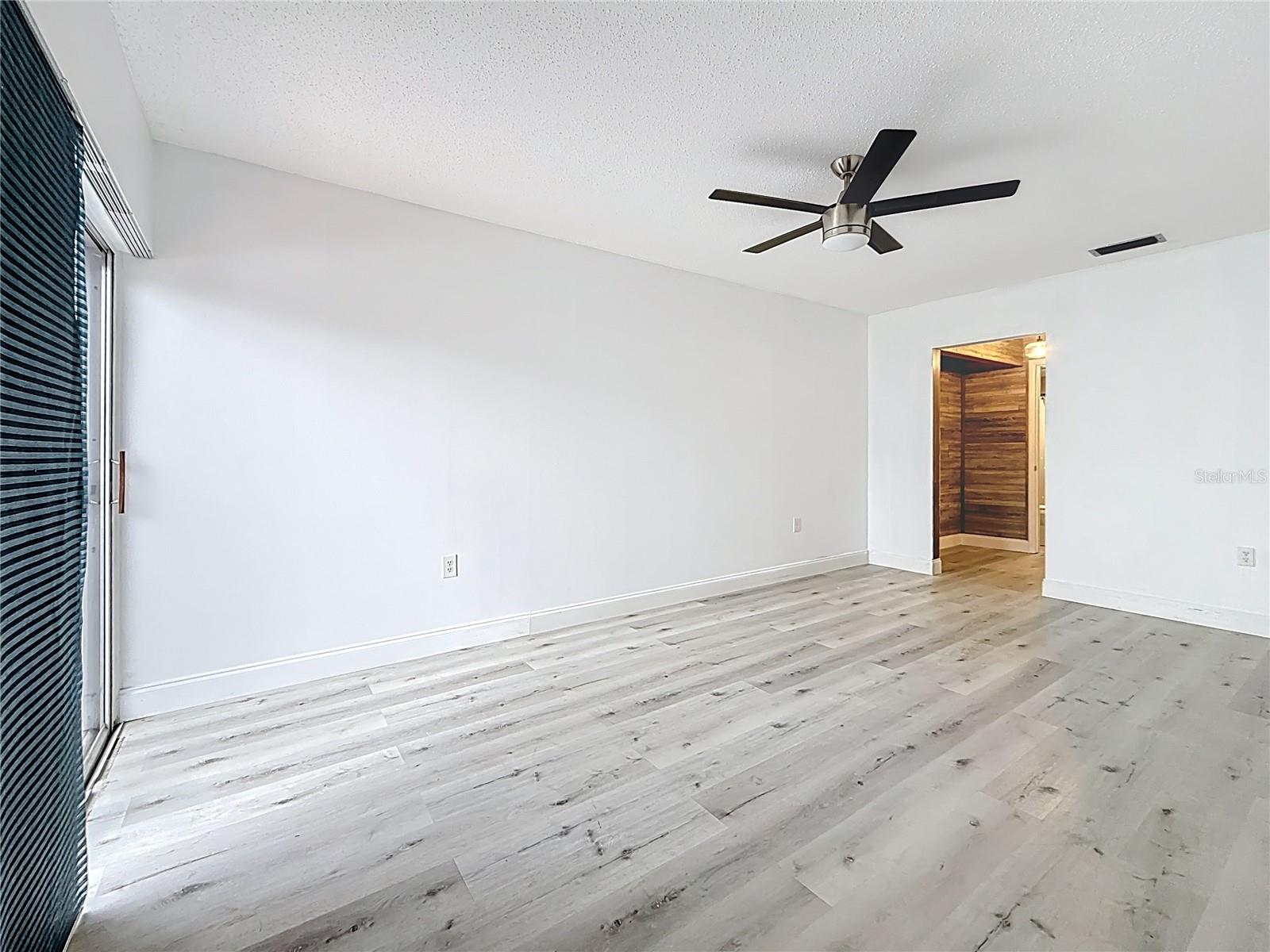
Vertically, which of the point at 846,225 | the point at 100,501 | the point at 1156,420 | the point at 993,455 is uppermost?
the point at 846,225

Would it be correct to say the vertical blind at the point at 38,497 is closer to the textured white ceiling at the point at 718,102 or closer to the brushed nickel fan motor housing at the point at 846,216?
the textured white ceiling at the point at 718,102

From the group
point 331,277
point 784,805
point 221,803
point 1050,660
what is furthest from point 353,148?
point 1050,660

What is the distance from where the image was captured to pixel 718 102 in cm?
227

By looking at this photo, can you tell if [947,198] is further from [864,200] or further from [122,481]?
[122,481]

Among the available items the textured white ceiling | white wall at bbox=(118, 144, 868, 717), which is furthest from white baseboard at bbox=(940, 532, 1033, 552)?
the textured white ceiling

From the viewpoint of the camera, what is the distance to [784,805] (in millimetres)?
1908

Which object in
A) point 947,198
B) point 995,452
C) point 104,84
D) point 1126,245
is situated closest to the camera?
point 104,84

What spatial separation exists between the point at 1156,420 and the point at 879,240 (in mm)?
2769

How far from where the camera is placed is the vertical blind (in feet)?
3.75

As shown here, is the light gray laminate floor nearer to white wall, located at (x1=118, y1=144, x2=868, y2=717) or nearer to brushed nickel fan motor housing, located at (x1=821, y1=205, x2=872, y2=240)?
white wall, located at (x1=118, y1=144, x2=868, y2=717)

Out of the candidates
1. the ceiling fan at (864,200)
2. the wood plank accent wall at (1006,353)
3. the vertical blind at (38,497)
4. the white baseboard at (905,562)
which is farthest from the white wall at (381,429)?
the wood plank accent wall at (1006,353)

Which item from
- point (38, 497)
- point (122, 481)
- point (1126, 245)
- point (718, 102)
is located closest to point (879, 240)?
point (718, 102)

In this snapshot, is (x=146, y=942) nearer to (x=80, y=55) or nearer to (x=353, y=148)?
(x=80, y=55)

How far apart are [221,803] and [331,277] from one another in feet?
7.64
